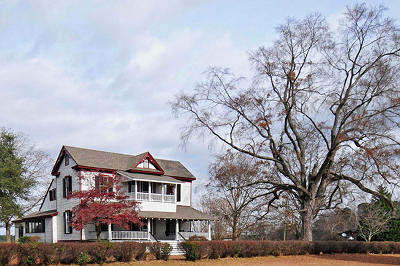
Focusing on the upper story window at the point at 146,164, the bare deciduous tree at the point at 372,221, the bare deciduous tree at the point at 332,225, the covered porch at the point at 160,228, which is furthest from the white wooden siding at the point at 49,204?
the bare deciduous tree at the point at 372,221

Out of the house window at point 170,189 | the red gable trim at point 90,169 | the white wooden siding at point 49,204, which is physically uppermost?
the red gable trim at point 90,169

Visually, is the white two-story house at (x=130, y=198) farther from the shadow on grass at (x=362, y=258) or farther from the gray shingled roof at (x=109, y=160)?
the shadow on grass at (x=362, y=258)

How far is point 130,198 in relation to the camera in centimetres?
3403

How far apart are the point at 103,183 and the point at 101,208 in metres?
3.13

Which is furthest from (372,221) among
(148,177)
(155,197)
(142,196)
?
(142,196)

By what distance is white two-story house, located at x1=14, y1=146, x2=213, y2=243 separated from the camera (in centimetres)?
3316

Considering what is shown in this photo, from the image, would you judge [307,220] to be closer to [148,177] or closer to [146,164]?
[148,177]

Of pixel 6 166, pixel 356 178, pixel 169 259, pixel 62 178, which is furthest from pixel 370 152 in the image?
pixel 6 166

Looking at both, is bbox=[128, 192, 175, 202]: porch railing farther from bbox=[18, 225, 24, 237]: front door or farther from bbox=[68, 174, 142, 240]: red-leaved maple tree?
bbox=[18, 225, 24, 237]: front door

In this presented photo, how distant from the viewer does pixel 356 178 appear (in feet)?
96.3

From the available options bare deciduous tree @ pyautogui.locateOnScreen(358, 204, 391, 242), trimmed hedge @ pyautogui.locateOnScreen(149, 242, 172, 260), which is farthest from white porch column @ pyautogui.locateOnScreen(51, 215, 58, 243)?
bare deciduous tree @ pyautogui.locateOnScreen(358, 204, 391, 242)

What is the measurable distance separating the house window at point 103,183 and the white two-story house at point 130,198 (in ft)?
4.42

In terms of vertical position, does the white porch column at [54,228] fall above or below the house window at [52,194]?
below

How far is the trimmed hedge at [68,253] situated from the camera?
20422mm
